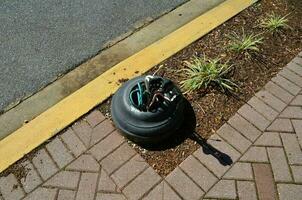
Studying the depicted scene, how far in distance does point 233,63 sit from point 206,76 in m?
0.48

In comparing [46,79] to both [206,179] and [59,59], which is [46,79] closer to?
[59,59]

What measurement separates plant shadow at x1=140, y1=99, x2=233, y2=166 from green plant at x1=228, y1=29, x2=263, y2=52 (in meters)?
1.15

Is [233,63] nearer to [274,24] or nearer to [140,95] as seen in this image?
[274,24]

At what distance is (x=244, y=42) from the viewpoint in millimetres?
4336

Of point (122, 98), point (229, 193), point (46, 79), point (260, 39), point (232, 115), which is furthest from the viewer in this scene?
point (260, 39)

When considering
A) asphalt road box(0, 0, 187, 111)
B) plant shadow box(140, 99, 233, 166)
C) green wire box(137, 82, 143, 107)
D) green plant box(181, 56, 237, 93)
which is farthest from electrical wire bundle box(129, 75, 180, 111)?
asphalt road box(0, 0, 187, 111)

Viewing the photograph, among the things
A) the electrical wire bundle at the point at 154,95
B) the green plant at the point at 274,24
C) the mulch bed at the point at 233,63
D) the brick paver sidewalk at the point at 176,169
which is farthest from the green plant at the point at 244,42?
the electrical wire bundle at the point at 154,95

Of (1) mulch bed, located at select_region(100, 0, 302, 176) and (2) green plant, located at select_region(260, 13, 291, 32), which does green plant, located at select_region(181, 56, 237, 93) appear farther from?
(2) green plant, located at select_region(260, 13, 291, 32)

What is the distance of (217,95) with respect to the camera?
3.93 meters

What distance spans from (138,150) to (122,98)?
52 cm

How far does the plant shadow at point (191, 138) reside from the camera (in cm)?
342

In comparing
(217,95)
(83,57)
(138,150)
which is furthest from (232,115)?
(83,57)

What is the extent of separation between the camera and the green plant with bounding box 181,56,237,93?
12.9 feet

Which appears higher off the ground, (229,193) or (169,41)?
(169,41)
